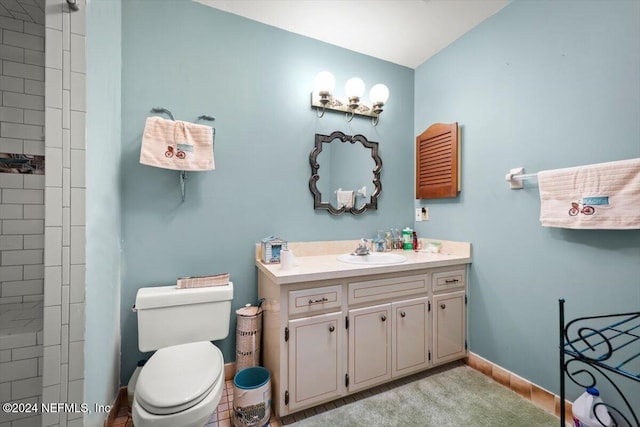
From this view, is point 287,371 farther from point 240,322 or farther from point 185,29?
point 185,29

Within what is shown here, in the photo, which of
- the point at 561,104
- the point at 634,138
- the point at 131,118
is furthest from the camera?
the point at 131,118

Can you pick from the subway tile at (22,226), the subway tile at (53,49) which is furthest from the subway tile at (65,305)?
the subway tile at (53,49)

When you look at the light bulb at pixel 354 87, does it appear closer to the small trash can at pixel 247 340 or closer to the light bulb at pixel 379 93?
the light bulb at pixel 379 93

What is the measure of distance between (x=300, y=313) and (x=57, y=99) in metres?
1.41

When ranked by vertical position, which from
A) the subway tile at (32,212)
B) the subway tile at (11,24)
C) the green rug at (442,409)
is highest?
the subway tile at (11,24)

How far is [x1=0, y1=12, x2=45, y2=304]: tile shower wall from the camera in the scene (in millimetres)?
1426

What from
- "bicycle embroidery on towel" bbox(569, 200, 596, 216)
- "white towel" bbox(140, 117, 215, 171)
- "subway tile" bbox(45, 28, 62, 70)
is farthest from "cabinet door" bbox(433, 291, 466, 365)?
"subway tile" bbox(45, 28, 62, 70)

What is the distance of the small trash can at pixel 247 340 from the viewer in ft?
5.61

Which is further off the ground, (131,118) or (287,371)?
(131,118)

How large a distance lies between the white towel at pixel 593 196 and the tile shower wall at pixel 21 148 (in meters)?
2.84

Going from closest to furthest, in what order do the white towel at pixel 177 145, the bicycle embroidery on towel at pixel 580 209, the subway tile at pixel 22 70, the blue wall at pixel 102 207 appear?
the blue wall at pixel 102 207
the bicycle embroidery on towel at pixel 580 209
the subway tile at pixel 22 70
the white towel at pixel 177 145

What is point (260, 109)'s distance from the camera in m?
1.96

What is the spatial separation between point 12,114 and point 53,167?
85 cm

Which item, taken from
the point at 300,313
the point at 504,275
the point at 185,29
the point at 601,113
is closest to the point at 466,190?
the point at 504,275
